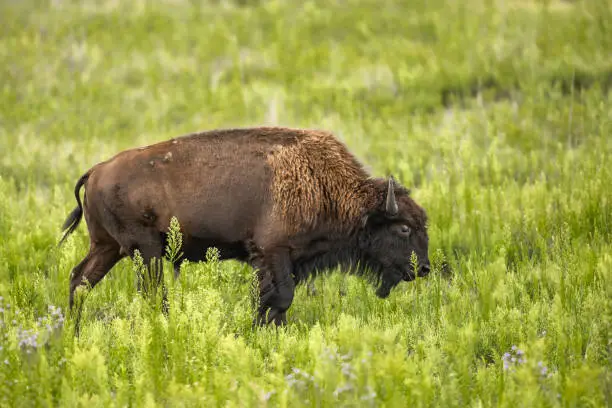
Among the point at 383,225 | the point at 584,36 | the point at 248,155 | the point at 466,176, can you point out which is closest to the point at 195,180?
the point at 248,155

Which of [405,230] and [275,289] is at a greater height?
[405,230]

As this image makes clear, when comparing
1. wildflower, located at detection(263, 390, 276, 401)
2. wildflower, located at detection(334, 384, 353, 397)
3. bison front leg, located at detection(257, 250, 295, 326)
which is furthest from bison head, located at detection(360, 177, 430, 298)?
wildflower, located at detection(334, 384, 353, 397)

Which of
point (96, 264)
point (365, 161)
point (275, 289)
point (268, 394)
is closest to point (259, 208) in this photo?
point (275, 289)

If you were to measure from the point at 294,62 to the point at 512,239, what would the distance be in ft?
28.8

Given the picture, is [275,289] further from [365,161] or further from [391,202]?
[365,161]

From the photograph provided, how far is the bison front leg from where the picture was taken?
6105 millimetres

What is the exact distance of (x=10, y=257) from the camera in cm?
728

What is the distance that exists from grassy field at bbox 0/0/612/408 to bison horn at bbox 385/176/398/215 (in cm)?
63

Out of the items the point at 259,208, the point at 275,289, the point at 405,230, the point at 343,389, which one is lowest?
the point at 275,289

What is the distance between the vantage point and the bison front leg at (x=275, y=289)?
240 inches

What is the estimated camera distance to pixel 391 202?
256 inches

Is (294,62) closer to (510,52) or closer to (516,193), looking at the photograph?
(510,52)

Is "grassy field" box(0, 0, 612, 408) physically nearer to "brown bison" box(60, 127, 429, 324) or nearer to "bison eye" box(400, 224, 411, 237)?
"brown bison" box(60, 127, 429, 324)

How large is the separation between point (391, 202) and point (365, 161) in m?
4.26
